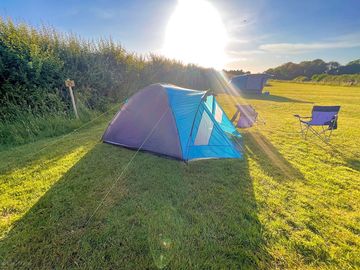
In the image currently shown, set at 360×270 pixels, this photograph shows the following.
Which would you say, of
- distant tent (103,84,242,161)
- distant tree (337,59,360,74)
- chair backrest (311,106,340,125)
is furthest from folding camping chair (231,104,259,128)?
distant tree (337,59,360,74)

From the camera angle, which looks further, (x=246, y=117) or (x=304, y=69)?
(x=304, y=69)

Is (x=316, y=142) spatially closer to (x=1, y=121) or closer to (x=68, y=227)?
(x=68, y=227)

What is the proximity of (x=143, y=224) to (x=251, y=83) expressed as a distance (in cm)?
1917

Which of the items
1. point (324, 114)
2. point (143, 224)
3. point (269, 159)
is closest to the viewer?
point (143, 224)

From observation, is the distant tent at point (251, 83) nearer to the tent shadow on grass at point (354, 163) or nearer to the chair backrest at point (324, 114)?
the chair backrest at point (324, 114)

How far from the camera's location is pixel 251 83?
61.6ft

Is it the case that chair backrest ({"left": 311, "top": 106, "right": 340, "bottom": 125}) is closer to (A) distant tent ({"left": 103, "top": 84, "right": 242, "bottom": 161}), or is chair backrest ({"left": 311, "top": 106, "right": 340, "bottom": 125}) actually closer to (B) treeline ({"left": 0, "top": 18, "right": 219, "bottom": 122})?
(A) distant tent ({"left": 103, "top": 84, "right": 242, "bottom": 161})

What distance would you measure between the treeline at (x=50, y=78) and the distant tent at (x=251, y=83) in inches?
502

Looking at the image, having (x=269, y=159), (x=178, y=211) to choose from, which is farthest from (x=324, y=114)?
(x=178, y=211)

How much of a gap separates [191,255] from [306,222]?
1429mm

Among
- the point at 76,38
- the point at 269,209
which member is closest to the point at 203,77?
the point at 76,38

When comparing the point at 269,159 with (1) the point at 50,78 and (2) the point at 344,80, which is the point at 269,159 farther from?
(2) the point at 344,80

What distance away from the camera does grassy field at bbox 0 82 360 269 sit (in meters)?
1.81

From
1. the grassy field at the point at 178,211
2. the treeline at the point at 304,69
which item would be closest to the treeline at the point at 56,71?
the grassy field at the point at 178,211
